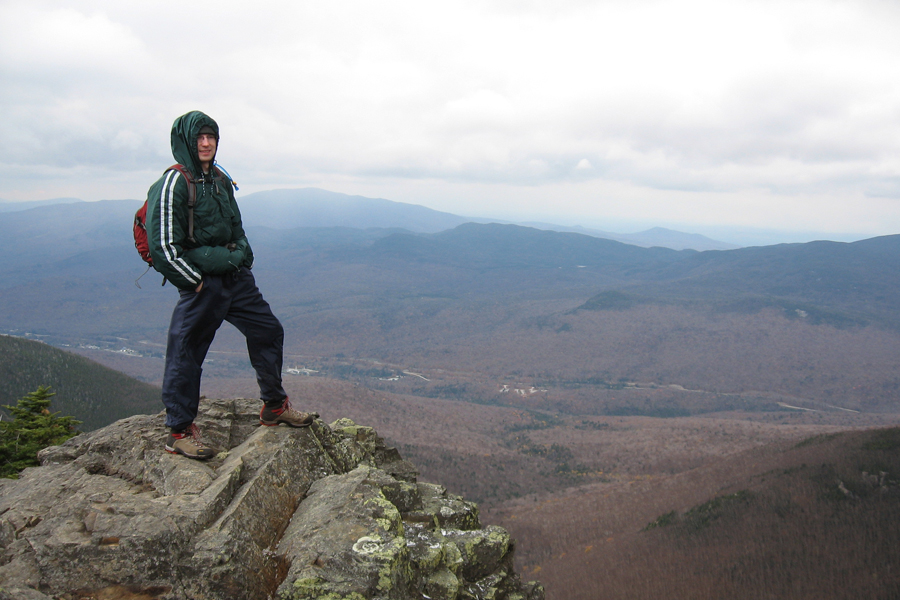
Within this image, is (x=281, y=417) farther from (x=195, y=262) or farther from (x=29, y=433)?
(x=29, y=433)

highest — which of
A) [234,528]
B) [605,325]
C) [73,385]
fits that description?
[234,528]

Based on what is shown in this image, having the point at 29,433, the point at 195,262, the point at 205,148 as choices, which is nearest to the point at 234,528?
the point at 195,262

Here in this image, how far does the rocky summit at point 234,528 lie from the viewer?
15.5ft

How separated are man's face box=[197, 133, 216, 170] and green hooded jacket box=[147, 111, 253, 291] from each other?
0.20ft

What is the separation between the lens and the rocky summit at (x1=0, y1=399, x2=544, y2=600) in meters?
4.73

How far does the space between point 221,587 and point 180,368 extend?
245 cm

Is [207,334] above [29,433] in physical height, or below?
above

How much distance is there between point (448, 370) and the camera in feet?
367

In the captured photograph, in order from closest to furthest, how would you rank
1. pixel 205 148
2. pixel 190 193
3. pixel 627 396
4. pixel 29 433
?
pixel 190 193, pixel 205 148, pixel 29 433, pixel 627 396

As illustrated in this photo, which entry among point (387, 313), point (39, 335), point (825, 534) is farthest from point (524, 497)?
point (39, 335)

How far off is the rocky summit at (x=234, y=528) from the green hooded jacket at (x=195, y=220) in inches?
89.2

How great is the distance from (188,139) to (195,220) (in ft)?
3.00

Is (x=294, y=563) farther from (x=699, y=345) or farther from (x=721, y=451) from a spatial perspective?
(x=699, y=345)

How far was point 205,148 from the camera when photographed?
5953mm
